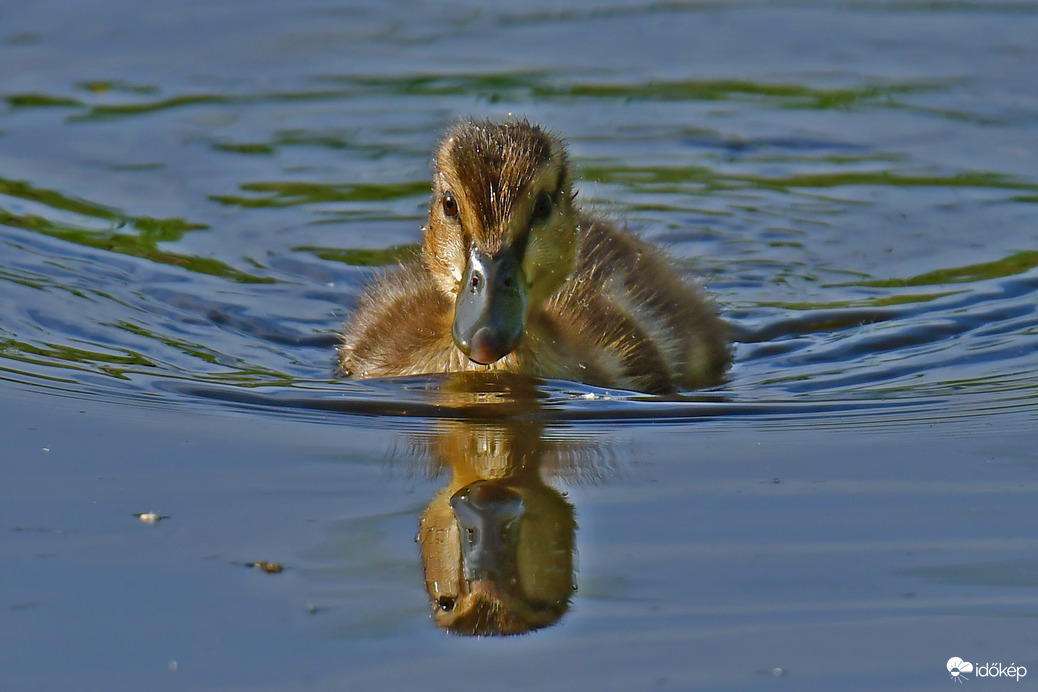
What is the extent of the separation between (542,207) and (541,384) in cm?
60

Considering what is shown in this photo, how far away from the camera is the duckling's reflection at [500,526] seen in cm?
340

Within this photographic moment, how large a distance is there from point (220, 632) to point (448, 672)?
488mm

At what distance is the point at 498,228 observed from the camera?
5059mm

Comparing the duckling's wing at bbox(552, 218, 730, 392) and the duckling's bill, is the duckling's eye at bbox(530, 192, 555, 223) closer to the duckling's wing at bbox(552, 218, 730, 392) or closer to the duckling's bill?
the duckling's bill

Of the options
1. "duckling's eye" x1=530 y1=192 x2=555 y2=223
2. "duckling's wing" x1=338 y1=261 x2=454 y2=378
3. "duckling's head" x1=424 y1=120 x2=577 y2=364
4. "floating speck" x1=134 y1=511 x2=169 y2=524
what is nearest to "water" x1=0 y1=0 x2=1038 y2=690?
"floating speck" x1=134 y1=511 x2=169 y2=524

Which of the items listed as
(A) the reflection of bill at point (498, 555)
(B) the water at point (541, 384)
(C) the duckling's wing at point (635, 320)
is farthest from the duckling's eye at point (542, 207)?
(A) the reflection of bill at point (498, 555)

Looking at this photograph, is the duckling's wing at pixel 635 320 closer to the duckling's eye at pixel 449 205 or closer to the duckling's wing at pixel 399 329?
the duckling's wing at pixel 399 329

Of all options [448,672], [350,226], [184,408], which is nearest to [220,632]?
[448,672]

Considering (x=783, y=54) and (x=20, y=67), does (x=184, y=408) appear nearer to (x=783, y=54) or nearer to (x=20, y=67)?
(x=20, y=67)

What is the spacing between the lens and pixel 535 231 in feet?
17.3

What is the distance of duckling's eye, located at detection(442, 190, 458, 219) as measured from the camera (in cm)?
→ 526

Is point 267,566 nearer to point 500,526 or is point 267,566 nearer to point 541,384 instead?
point 500,526

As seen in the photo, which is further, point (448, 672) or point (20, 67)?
point (20, 67)

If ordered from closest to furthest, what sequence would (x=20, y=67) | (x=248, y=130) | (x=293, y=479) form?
Answer: 1. (x=293, y=479)
2. (x=248, y=130)
3. (x=20, y=67)
